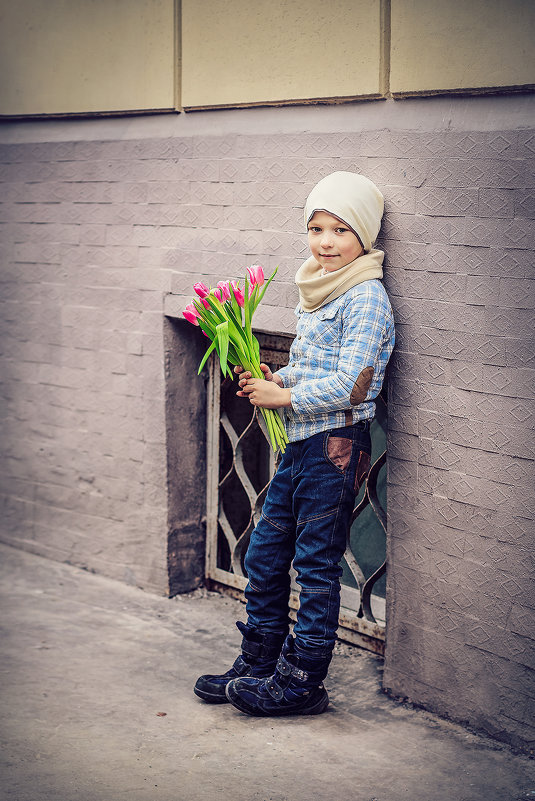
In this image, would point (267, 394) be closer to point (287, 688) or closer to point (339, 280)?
point (339, 280)

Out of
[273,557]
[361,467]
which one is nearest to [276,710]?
[273,557]

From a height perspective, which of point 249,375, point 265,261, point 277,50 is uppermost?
point 277,50

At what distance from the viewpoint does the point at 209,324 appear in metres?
3.49

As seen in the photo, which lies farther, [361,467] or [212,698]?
[212,698]

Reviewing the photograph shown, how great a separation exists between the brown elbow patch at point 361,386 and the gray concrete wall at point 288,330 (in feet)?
0.80

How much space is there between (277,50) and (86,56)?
120 cm

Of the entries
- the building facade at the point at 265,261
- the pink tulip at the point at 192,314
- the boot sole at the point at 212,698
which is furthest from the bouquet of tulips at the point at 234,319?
the boot sole at the point at 212,698

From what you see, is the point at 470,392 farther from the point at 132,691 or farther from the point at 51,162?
the point at 51,162

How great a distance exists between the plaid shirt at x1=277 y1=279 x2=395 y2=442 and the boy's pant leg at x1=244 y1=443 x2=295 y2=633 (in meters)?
0.22

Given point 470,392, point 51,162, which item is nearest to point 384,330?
point 470,392

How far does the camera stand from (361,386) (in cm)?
332

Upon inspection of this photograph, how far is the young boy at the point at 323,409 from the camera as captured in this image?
3.34 m

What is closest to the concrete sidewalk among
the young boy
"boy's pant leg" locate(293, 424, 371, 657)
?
the young boy

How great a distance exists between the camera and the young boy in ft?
11.0
